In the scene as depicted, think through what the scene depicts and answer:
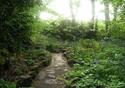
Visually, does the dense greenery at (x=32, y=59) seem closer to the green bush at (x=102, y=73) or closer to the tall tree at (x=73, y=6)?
the green bush at (x=102, y=73)

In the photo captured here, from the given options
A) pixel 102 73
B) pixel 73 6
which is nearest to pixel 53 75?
pixel 102 73

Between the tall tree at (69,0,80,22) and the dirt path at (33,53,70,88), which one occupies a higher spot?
the tall tree at (69,0,80,22)

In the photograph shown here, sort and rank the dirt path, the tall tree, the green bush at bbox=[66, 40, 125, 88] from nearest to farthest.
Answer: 1. the green bush at bbox=[66, 40, 125, 88]
2. the dirt path
3. the tall tree

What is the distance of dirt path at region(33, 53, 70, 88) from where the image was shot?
10.1 meters

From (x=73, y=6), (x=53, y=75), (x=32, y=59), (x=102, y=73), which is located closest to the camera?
(x=102, y=73)

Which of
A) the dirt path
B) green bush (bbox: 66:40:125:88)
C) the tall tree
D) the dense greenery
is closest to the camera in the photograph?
green bush (bbox: 66:40:125:88)

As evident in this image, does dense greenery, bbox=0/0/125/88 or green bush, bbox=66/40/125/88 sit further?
dense greenery, bbox=0/0/125/88

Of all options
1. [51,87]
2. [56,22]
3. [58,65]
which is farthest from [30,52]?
[56,22]

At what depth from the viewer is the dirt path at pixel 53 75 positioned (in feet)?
33.1

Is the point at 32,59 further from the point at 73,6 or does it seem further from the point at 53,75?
the point at 73,6

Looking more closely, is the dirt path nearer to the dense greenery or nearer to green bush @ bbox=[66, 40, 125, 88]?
the dense greenery

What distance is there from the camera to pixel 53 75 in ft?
37.7

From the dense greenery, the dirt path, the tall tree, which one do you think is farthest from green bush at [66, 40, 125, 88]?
the tall tree

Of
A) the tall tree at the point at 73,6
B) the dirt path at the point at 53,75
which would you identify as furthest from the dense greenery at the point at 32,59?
the tall tree at the point at 73,6
